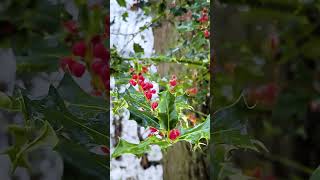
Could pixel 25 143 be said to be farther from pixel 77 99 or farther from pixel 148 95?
pixel 148 95

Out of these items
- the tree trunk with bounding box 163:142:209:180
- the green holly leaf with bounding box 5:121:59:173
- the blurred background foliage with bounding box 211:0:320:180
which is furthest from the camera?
the tree trunk with bounding box 163:142:209:180

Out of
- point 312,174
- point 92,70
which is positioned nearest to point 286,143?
point 312,174

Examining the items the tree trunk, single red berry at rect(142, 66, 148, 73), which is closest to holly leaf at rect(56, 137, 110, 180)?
single red berry at rect(142, 66, 148, 73)

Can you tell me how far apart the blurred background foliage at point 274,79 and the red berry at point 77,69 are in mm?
195

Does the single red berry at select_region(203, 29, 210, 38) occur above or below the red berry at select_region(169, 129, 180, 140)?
above

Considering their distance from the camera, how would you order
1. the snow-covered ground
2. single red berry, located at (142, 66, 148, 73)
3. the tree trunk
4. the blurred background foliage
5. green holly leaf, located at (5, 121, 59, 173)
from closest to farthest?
green holly leaf, located at (5, 121, 59, 173) < the blurred background foliage < single red berry, located at (142, 66, 148, 73) < the snow-covered ground < the tree trunk

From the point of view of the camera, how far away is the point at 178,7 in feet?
4.10

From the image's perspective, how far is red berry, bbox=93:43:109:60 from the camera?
576 millimetres

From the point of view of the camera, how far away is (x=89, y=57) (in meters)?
0.58

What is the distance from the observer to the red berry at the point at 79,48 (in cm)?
57

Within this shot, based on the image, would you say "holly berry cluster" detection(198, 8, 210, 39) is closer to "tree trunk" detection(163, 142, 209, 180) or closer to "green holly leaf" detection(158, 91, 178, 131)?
"tree trunk" detection(163, 142, 209, 180)

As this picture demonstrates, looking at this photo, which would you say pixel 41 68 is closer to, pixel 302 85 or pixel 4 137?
pixel 4 137

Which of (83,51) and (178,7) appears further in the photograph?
(178,7)

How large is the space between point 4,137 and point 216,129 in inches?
11.1
